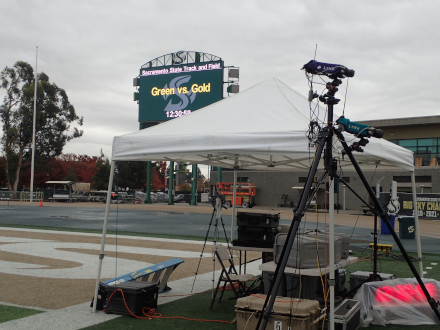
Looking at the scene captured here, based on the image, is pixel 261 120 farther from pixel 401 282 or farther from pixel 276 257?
pixel 401 282

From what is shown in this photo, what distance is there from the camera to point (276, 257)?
5.92m

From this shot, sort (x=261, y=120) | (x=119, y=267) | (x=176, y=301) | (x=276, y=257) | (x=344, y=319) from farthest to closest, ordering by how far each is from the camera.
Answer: (x=119, y=267) → (x=176, y=301) → (x=261, y=120) → (x=276, y=257) → (x=344, y=319)

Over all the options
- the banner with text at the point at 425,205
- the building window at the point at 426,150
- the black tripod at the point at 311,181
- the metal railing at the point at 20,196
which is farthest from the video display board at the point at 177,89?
the black tripod at the point at 311,181

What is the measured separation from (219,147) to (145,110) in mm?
41155

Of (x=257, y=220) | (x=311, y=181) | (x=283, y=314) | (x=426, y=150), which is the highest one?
(x=426, y=150)

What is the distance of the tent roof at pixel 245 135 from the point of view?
5.89m

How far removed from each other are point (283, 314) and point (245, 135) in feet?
7.61

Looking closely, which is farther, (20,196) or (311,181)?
(20,196)

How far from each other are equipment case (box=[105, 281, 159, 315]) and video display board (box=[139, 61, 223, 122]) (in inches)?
1435

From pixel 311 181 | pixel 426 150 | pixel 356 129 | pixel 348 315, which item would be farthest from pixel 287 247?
pixel 426 150

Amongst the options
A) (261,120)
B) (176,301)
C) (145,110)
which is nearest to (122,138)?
(261,120)

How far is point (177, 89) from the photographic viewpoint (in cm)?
4441

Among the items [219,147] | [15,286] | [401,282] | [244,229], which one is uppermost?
[219,147]

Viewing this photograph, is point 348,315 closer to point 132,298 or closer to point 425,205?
point 132,298
